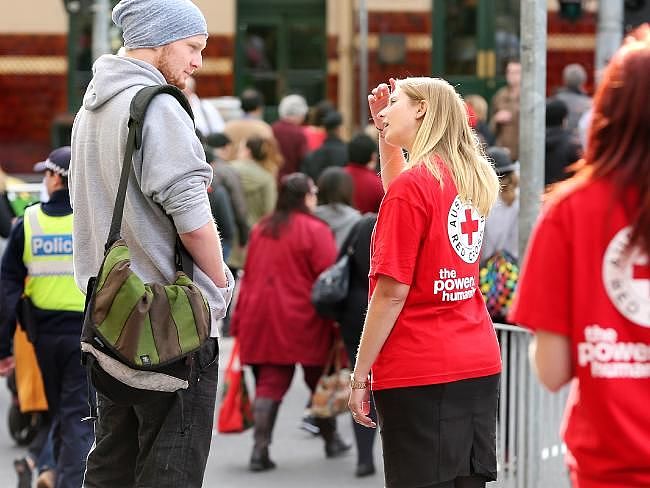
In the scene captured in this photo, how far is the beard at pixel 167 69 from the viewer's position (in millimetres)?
4445

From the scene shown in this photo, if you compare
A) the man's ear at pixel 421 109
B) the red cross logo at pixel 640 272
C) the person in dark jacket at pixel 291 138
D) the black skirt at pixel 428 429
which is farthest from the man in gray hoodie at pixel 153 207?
the person in dark jacket at pixel 291 138

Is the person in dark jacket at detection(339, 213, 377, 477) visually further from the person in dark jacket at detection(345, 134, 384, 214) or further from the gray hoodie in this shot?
the gray hoodie

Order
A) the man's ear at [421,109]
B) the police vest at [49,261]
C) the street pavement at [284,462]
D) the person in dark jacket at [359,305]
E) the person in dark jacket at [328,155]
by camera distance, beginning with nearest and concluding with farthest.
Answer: the man's ear at [421,109] → the police vest at [49,261] → the person in dark jacket at [359,305] → the street pavement at [284,462] → the person in dark jacket at [328,155]

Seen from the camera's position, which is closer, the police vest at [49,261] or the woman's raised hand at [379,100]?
the woman's raised hand at [379,100]

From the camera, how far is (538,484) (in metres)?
6.30

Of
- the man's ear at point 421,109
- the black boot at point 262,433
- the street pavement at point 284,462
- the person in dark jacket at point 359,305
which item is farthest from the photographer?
the black boot at point 262,433

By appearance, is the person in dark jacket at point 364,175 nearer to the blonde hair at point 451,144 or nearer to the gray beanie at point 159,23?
the blonde hair at point 451,144

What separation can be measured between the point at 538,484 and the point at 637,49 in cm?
355

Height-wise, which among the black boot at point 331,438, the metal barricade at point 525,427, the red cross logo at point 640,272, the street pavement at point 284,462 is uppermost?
the red cross logo at point 640,272

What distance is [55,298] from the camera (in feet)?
21.8

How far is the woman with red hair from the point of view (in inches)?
118

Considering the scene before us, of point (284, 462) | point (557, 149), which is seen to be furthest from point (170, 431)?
point (557, 149)

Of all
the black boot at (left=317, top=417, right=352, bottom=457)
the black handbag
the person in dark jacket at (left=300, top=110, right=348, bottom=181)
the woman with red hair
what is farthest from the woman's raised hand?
the person in dark jacket at (left=300, top=110, right=348, bottom=181)

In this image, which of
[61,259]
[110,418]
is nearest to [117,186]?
[110,418]
